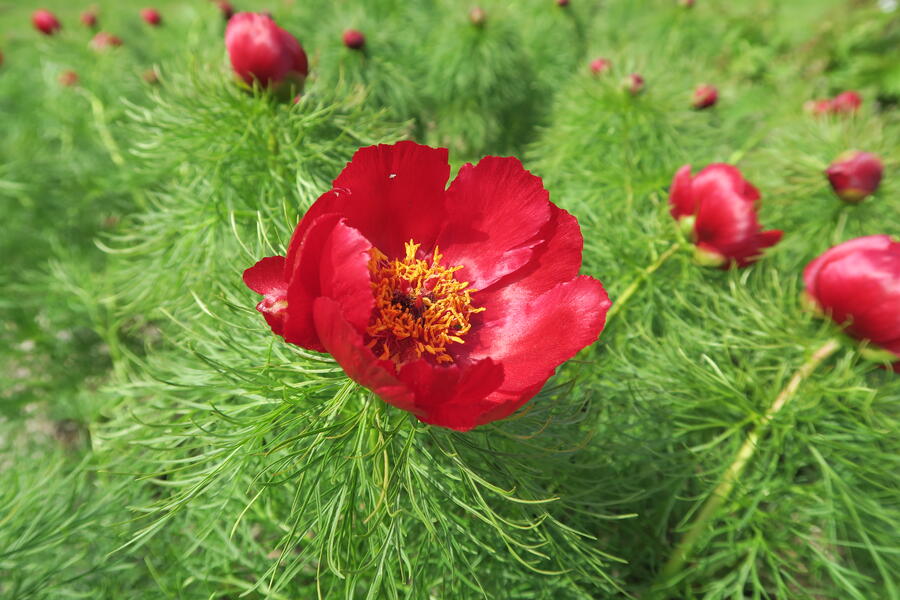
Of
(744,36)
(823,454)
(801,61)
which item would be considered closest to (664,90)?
(823,454)

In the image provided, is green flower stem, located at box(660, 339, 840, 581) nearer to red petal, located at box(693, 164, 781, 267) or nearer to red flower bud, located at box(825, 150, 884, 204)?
red petal, located at box(693, 164, 781, 267)

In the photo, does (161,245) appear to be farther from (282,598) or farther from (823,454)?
(823,454)

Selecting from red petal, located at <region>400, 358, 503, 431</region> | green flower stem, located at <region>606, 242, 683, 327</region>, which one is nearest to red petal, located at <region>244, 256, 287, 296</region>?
red petal, located at <region>400, 358, 503, 431</region>

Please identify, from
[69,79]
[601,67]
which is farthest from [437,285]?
[69,79]

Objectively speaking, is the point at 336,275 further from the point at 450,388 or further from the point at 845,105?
the point at 845,105

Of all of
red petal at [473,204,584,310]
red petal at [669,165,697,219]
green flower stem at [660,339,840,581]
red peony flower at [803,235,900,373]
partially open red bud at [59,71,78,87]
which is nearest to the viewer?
red petal at [473,204,584,310]

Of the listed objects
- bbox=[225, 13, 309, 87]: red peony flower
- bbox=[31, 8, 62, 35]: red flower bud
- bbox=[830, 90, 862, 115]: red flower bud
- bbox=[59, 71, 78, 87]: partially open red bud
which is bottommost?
bbox=[59, 71, 78, 87]: partially open red bud

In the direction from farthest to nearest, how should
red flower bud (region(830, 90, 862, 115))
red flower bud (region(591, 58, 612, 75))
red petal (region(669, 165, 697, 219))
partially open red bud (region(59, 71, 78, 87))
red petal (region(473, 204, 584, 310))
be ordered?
partially open red bud (region(59, 71, 78, 87)) < red flower bud (region(830, 90, 862, 115)) < red flower bud (region(591, 58, 612, 75)) < red petal (region(669, 165, 697, 219)) < red petal (region(473, 204, 584, 310))

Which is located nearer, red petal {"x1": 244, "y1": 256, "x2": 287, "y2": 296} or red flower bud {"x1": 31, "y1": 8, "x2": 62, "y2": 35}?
red petal {"x1": 244, "y1": 256, "x2": 287, "y2": 296}
